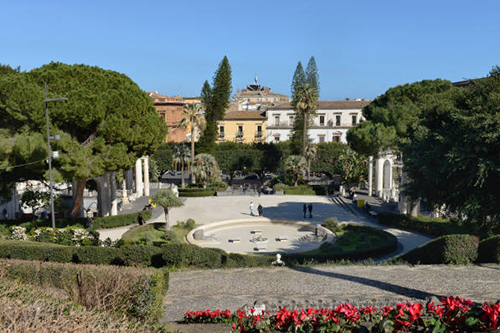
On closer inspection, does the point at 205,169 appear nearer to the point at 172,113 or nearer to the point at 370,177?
the point at 370,177

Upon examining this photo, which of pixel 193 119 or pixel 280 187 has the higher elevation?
pixel 193 119

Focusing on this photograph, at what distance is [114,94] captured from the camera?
2369 centimetres

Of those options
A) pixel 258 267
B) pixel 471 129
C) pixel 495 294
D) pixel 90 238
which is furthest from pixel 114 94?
pixel 495 294

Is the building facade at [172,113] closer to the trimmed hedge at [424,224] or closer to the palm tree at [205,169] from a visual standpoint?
the palm tree at [205,169]

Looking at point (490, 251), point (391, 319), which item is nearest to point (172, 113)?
point (490, 251)

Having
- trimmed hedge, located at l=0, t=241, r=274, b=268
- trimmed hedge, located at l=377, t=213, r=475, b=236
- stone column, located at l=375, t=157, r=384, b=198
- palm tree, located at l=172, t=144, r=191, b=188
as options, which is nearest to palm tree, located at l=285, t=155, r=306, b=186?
stone column, located at l=375, t=157, r=384, b=198

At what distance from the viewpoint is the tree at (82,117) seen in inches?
861

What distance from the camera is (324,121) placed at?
228 feet

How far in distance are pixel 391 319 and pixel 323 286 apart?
5.52 meters

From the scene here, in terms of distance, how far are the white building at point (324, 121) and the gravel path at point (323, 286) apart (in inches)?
2157

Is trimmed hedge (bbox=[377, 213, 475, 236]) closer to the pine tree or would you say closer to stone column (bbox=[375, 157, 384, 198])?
stone column (bbox=[375, 157, 384, 198])

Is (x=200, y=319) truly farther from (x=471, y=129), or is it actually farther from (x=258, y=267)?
(x=471, y=129)

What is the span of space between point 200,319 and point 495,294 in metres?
8.01

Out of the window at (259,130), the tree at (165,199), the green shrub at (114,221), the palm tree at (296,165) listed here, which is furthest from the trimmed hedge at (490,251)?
the window at (259,130)
